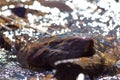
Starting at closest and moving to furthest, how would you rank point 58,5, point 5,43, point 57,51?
point 57,51 < point 5,43 < point 58,5

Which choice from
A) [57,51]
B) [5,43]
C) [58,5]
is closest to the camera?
[57,51]

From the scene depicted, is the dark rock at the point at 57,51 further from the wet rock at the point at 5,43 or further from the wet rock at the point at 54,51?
the wet rock at the point at 5,43

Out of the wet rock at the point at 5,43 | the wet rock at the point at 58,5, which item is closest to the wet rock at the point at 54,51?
the wet rock at the point at 5,43

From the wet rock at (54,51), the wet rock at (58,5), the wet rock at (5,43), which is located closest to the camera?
the wet rock at (54,51)

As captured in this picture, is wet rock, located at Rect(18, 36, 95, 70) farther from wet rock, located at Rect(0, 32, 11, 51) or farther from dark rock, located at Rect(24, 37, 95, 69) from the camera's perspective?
wet rock, located at Rect(0, 32, 11, 51)

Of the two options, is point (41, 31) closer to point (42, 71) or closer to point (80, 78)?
point (42, 71)

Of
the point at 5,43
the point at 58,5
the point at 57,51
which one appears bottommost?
the point at 57,51

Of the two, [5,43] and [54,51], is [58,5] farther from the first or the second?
[54,51]

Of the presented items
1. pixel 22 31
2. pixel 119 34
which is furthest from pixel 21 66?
pixel 119 34

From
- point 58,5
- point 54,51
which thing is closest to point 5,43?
point 54,51

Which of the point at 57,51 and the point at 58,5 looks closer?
the point at 57,51

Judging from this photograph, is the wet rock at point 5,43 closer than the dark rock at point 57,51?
No
